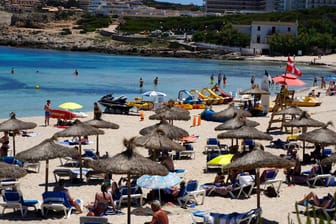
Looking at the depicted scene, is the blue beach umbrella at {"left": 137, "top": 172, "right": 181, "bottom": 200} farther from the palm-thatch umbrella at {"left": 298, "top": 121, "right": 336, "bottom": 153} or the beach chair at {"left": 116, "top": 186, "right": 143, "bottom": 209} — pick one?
the palm-thatch umbrella at {"left": 298, "top": 121, "right": 336, "bottom": 153}

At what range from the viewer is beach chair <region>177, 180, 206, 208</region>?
12.2 m

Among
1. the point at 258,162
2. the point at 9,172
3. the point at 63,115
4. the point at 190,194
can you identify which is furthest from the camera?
the point at 63,115

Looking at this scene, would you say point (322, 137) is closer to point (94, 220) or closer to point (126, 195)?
point (126, 195)

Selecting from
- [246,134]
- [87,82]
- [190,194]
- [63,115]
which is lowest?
[87,82]

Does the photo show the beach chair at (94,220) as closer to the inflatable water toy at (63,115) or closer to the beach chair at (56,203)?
the beach chair at (56,203)

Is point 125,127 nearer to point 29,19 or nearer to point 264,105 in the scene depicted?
point 264,105

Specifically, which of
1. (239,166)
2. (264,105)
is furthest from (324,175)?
(264,105)

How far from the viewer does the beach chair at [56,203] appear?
11.2 m

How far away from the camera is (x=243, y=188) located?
12.9 meters

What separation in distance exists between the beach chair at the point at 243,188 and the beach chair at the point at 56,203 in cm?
349

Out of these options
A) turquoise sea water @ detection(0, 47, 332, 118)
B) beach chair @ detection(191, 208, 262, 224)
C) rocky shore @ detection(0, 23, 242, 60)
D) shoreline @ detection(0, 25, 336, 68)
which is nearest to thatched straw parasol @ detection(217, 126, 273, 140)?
beach chair @ detection(191, 208, 262, 224)

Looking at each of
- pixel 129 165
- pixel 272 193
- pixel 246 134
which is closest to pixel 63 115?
pixel 246 134

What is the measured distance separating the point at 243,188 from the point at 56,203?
396 cm

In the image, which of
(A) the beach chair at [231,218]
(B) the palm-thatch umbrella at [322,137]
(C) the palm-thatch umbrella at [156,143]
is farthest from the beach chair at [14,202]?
(B) the palm-thatch umbrella at [322,137]
